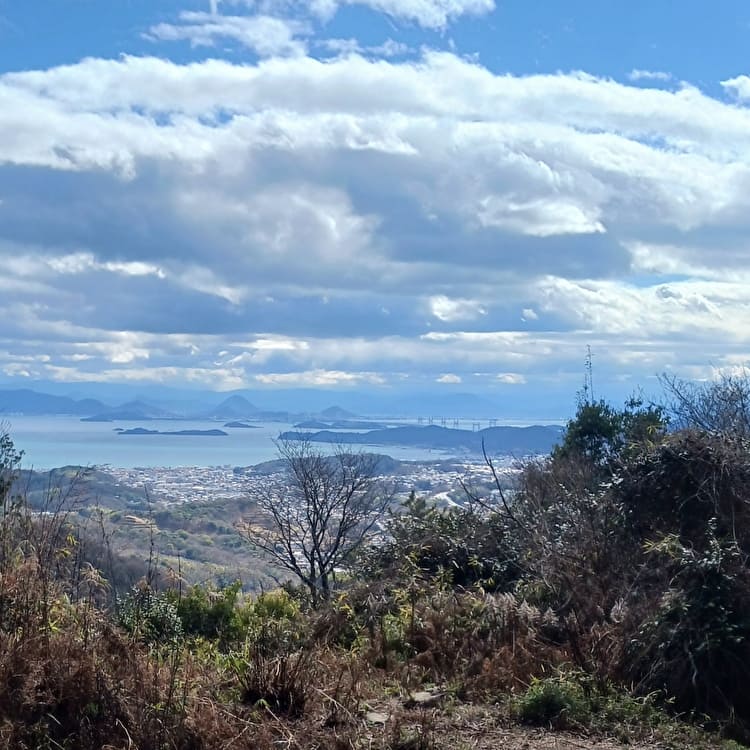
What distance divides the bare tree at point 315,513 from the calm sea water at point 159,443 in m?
20.3

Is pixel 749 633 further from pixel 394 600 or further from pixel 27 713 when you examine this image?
pixel 27 713

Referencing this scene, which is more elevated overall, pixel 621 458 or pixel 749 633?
pixel 621 458

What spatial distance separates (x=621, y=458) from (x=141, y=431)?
65.2 m

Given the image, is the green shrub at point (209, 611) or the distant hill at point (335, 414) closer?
the green shrub at point (209, 611)

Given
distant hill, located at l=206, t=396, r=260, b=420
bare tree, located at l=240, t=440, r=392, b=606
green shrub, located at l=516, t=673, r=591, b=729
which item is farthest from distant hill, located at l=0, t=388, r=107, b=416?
green shrub, located at l=516, t=673, r=591, b=729

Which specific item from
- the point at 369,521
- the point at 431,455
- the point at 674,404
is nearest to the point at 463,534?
the point at 674,404

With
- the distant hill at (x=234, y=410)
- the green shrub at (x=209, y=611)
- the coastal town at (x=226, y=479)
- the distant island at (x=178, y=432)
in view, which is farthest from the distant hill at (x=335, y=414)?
the green shrub at (x=209, y=611)

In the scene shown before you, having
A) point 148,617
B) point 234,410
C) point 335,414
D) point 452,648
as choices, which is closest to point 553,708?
point 452,648

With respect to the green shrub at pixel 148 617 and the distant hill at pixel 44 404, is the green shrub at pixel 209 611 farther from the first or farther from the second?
the distant hill at pixel 44 404

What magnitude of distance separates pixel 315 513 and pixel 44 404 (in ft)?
245

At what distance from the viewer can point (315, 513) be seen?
21984mm

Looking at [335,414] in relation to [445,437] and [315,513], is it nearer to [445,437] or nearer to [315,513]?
[445,437]

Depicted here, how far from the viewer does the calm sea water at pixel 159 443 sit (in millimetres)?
48812

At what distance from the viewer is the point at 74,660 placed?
20.2ft
